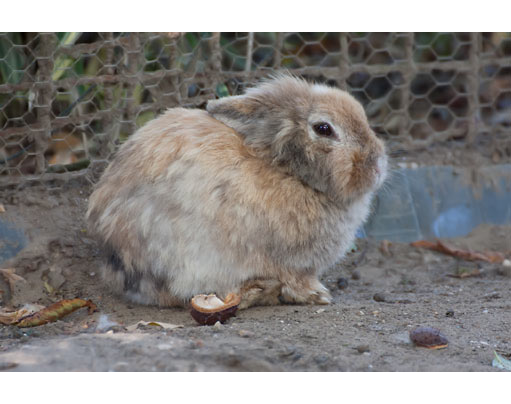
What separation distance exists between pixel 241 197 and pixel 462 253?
204 centimetres

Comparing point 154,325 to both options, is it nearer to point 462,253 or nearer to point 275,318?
point 275,318

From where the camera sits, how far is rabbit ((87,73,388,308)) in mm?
3615

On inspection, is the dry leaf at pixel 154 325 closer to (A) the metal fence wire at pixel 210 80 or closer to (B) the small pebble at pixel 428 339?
(B) the small pebble at pixel 428 339

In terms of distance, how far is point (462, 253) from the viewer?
195 inches

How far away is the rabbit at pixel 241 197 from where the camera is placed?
3.62 meters

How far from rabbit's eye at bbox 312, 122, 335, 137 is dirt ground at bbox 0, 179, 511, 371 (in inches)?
36.3

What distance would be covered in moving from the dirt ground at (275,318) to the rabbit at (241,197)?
213 mm

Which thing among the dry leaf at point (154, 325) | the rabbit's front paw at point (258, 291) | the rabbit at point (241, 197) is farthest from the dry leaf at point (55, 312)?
the rabbit's front paw at point (258, 291)

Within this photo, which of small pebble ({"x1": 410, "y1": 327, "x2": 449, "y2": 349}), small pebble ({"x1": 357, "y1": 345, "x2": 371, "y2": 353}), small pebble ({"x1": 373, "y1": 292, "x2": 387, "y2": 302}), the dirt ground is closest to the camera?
the dirt ground

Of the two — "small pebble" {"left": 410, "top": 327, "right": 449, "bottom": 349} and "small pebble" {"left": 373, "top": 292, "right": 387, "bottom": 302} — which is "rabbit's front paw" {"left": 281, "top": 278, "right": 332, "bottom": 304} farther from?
"small pebble" {"left": 410, "top": 327, "right": 449, "bottom": 349}

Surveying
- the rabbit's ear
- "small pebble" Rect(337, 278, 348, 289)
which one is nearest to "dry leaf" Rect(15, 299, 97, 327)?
the rabbit's ear

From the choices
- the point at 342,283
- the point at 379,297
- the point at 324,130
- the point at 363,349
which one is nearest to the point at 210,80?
the point at 324,130

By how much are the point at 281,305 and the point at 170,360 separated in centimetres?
134

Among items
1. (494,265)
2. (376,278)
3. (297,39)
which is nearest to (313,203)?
(376,278)
